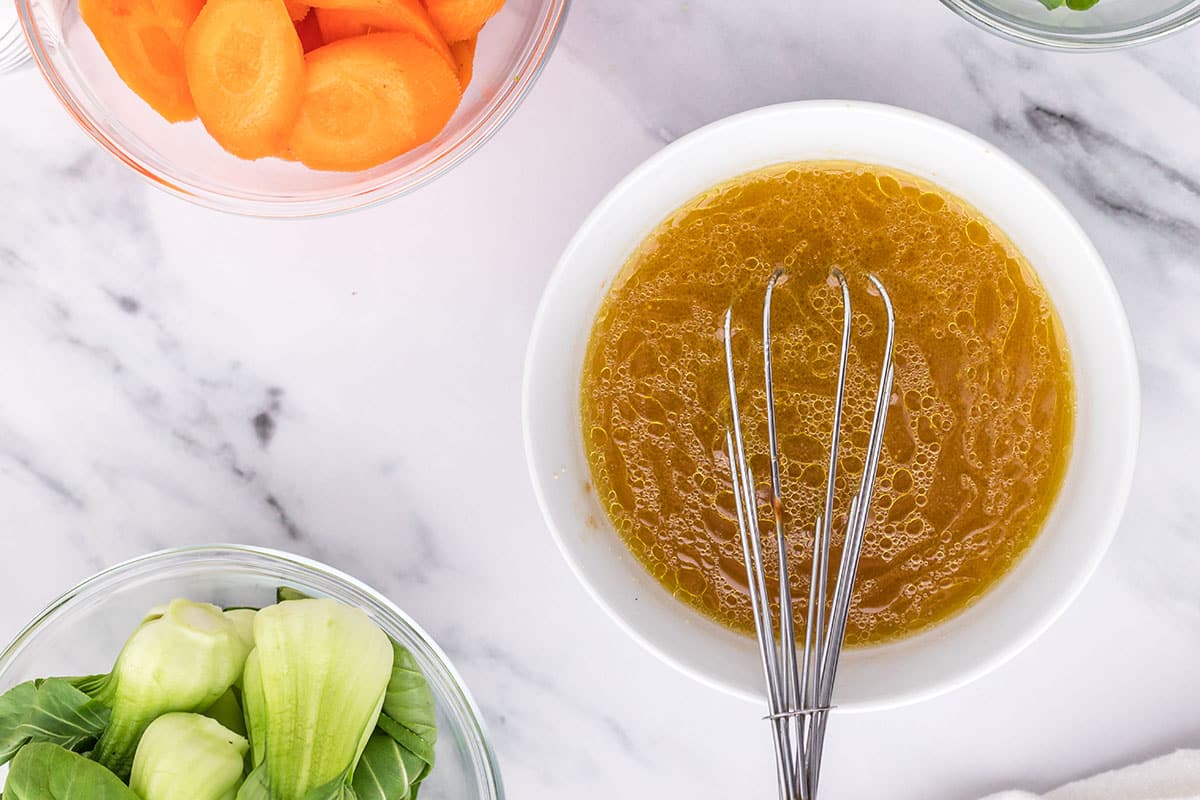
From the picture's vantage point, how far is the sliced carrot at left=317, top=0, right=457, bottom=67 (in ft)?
2.48

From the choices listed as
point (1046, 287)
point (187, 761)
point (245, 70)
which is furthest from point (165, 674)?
point (1046, 287)

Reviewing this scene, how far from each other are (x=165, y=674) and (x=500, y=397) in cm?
34

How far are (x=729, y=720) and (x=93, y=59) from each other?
0.77 metres

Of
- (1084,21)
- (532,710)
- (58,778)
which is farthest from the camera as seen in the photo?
(532,710)

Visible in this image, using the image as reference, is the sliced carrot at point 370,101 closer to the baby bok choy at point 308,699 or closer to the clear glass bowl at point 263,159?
the clear glass bowl at point 263,159

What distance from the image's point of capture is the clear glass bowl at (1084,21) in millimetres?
817

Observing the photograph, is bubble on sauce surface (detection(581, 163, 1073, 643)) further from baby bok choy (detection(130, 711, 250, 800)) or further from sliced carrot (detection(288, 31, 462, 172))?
baby bok choy (detection(130, 711, 250, 800))

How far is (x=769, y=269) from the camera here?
34.2 inches

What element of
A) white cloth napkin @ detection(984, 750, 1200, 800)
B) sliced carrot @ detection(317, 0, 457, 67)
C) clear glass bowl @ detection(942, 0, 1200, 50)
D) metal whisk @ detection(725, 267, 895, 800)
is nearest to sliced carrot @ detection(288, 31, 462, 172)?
sliced carrot @ detection(317, 0, 457, 67)

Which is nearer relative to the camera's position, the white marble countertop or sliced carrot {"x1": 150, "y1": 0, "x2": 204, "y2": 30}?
sliced carrot {"x1": 150, "y1": 0, "x2": 204, "y2": 30}

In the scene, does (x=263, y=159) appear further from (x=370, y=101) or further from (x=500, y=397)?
(x=500, y=397)

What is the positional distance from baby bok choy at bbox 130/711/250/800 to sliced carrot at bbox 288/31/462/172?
432 mm

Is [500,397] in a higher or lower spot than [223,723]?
higher

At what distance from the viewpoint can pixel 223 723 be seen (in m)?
0.83
